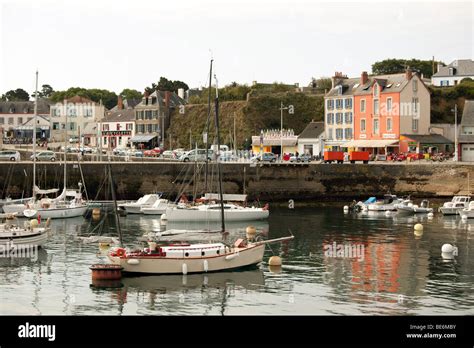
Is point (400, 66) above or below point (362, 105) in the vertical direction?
above

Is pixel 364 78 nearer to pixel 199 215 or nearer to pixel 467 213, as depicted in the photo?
pixel 467 213

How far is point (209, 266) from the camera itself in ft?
106

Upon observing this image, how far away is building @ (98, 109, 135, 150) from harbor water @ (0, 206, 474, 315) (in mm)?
57365

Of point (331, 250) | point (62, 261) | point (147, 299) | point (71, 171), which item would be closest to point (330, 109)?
point (71, 171)

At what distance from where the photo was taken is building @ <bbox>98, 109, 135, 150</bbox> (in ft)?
332

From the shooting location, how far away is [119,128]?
103 meters

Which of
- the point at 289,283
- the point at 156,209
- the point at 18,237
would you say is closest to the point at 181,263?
the point at 289,283

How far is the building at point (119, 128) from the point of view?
101312mm

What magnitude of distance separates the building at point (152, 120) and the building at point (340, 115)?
77.7ft

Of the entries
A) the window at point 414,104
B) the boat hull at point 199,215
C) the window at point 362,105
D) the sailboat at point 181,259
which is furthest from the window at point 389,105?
the sailboat at point 181,259

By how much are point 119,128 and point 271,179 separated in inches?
1667

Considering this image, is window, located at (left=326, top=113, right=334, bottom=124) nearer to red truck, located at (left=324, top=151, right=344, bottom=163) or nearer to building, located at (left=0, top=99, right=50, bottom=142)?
red truck, located at (left=324, top=151, right=344, bottom=163)
